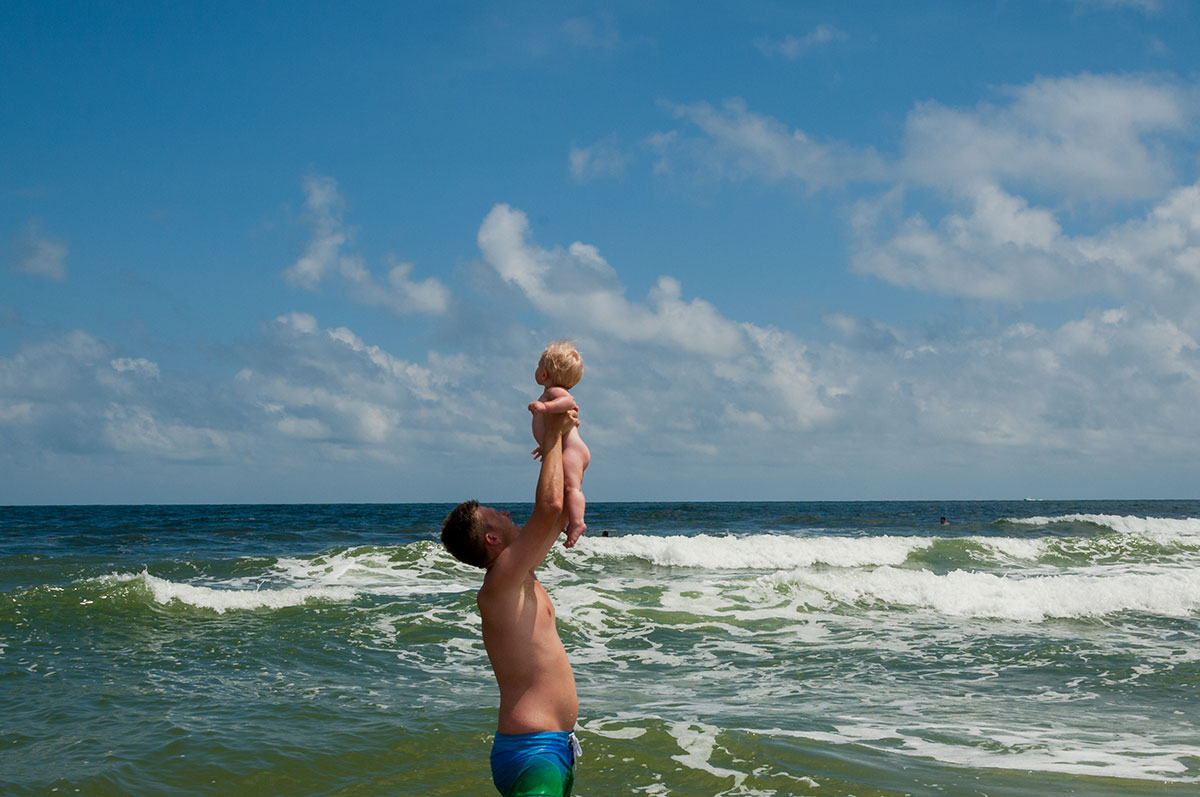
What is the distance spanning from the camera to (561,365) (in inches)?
138

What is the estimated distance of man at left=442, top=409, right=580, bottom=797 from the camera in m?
3.63

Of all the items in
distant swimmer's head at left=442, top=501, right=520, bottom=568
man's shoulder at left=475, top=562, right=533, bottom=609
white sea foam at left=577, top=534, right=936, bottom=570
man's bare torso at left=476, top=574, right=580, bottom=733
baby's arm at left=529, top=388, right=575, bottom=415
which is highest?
baby's arm at left=529, top=388, right=575, bottom=415

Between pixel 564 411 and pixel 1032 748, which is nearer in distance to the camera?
pixel 564 411

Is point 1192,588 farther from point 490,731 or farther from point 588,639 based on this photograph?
point 490,731

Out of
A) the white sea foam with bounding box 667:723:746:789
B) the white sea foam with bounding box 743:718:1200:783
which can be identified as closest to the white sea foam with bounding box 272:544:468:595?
the white sea foam with bounding box 667:723:746:789

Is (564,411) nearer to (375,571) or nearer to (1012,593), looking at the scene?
(1012,593)

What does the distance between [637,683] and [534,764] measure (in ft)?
21.6

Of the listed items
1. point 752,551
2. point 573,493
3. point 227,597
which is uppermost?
point 573,493

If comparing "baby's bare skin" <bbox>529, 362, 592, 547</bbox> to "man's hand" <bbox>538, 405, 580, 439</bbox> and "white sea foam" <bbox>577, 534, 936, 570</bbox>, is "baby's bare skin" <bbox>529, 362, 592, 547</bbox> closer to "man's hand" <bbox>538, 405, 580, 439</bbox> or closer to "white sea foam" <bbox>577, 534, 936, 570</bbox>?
"man's hand" <bbox>538, 405, 580, 439</bbox>

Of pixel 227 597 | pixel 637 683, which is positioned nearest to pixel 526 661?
pixel 637 683

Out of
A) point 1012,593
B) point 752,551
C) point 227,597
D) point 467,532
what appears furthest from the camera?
point 752,551

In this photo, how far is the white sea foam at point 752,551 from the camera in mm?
25766

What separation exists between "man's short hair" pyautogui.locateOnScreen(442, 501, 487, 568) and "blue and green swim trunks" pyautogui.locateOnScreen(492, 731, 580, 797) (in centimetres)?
77

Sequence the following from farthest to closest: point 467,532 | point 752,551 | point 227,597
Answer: point 752,551 → point 227,597 → point 467,532
